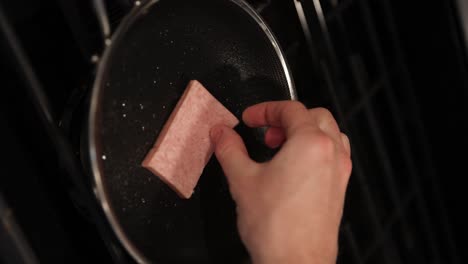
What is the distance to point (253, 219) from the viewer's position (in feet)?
2.28

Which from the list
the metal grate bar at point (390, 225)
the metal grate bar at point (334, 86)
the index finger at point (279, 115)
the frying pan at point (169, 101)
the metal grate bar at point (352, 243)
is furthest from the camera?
the metal grate bar at point (390, 225)

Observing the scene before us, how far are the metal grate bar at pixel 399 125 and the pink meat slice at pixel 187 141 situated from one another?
2.33 feet

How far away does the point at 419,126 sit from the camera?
1536mm

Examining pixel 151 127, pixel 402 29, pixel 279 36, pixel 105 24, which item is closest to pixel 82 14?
pixel 105 24

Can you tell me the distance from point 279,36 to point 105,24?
1.50ft

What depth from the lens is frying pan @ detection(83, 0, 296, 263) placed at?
625 millimetres

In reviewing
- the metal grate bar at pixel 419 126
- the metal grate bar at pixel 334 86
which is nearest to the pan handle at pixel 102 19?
the metal grate bar at pixel 334 86

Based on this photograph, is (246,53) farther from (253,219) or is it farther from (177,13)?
(253,219)

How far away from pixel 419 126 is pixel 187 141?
Answer: 1044 mm

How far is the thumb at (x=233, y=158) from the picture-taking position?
701 millimetres

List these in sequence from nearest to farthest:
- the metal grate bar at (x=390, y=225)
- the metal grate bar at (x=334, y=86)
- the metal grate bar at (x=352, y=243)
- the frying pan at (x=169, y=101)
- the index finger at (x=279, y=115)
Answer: the frying pan at (x=169, y=101) < the index finger at (x=279, y=115) < the metal grate bar at (x=334, y=86) < the metal grate bar at (x=352, y=243) < the metal grate bar at (x=390, y=225)

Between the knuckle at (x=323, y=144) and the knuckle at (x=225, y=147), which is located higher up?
the knuckle at (x=225, y=147)

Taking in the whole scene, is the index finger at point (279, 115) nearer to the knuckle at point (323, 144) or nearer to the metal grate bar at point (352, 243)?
the knuckle at point (323, 144)

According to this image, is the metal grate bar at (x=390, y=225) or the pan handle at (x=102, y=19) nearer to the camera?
the pan handle at (x=102, y=19)
